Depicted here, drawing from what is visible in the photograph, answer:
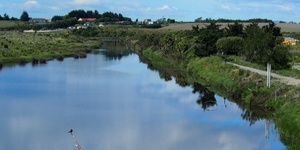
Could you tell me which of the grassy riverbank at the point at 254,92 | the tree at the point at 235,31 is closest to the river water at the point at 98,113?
the grassy riverbank at the point at 254,92

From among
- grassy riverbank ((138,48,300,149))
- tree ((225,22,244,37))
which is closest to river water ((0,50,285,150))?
grassy riverbank ((138,48,300,149))

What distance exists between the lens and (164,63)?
65.3 meters

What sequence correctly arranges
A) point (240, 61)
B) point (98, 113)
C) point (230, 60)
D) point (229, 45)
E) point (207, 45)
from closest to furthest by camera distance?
1. point (98, 113)
2. point (240, 61)
3. point (230, 60)
4. point (229, 45)
5. point (207, 45)

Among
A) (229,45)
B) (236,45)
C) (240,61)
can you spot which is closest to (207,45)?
(229,45)

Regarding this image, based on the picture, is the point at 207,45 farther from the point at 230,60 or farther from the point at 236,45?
the point at 230,60

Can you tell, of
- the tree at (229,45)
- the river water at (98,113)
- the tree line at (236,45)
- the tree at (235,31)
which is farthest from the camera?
the tree at (235,31)

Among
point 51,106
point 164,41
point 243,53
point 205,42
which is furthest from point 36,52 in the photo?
point 51,106

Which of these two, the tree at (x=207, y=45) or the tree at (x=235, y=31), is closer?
the tree at (x=207, y=45)

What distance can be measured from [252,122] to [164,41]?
47.1 metres

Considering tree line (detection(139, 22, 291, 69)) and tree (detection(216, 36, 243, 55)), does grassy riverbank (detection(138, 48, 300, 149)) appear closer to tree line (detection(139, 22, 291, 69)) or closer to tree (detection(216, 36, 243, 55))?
tree line (detection(139, 22, 291, 69))

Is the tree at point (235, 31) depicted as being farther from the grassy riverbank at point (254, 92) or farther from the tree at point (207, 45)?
the grassy riverbank at point (254, 92)

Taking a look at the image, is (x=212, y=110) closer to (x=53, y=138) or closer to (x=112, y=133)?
(x=112, y=133)

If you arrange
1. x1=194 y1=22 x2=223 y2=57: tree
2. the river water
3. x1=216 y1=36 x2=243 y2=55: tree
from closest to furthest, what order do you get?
the river water < x1=216 y1=36 x2=243 y2=55: tree < x1=194 y1=22 x2=223 y2=57: tree

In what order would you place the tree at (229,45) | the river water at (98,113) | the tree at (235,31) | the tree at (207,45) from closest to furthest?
the river water at (98,113) → the tree at (229,45) → the tree at (207,45) → the tree at (235,31)
